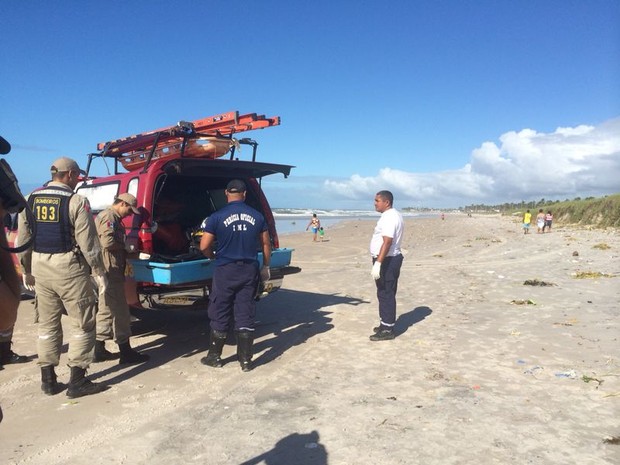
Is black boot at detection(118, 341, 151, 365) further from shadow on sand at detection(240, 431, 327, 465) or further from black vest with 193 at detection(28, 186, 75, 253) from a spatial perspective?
shadow on sand at detection(240, 431, 327, 465)

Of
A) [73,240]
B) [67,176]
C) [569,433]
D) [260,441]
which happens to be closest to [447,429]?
[569,433]

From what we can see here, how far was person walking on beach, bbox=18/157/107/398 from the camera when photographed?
3920 mm

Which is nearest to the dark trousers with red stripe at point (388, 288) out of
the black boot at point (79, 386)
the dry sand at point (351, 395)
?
the dry sand at point (351, 395)

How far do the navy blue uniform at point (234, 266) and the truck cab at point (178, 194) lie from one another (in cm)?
42

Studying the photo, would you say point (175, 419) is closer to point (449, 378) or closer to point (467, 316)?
point (449, 378)

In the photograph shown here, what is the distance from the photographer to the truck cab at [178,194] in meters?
4.99

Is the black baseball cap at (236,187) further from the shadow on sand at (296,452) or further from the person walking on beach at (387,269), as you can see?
the shadow on sand at (296,452)

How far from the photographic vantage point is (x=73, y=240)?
4.00 meters

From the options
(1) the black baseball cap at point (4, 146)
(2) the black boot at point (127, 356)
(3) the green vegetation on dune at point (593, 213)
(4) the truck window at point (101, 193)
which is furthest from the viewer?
(3) the green vegetation on dune at point (593, 213)

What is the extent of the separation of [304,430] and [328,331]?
2942mm

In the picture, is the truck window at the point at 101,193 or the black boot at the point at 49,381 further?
the truck window at the point at 101,193

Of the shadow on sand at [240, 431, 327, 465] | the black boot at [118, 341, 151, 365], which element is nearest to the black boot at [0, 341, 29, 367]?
the black boot at [118, 341, 151, 365]

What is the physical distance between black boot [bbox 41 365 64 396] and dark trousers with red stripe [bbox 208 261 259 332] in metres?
1.51

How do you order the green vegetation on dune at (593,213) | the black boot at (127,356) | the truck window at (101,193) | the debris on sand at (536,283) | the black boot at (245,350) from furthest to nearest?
the green vegetation on dune at (593,213), the debris on sand at (536,283), the truck window at (101,193), the black boot at (127,356), the black boot at (245,350)
